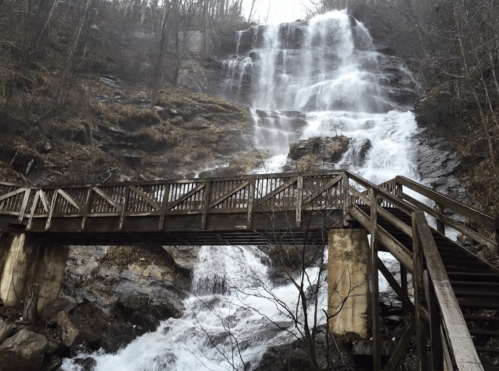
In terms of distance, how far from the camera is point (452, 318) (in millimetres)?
3590

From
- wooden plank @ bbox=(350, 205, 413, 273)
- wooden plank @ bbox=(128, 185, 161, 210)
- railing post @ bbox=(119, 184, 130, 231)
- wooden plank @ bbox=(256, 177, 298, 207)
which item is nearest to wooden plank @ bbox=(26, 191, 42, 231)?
railing post @ bbox=(119, 184, 130, 231)

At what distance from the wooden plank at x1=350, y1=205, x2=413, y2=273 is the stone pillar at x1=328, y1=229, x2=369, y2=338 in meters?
0.44

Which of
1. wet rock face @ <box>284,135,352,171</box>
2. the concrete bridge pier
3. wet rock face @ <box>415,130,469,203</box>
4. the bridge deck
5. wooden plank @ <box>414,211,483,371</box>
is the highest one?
wet rock face @ <box>284,135,352,171</box>

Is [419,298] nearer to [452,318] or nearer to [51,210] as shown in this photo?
[452,318]

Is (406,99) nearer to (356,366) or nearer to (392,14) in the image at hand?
(392,14)

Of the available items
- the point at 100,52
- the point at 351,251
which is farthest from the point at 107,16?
the point at 351,251

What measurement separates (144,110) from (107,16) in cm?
1442

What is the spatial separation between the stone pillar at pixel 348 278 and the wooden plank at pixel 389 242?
44cm

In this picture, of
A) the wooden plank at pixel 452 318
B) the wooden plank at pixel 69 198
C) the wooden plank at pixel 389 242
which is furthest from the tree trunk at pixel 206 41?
the wooden plank at pixel 452 318

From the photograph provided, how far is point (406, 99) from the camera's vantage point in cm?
3588

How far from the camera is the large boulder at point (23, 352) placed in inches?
402

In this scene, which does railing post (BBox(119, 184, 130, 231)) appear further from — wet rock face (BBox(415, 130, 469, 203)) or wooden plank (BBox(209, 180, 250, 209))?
wet rock face (BBox(415, 130, 469, 203))

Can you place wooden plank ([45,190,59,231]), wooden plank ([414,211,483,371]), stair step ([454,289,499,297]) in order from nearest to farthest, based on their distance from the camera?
wooden plank ([414,211,483,371])
stair step ([454,289,499,297])
wooden plank ([45,190,59,231])

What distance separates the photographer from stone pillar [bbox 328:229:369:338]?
8961 millimetres
